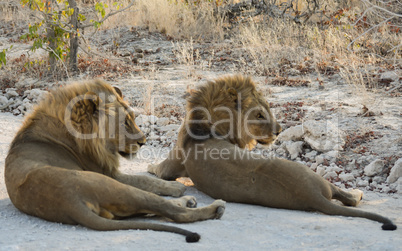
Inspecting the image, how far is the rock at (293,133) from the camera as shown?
265 inches

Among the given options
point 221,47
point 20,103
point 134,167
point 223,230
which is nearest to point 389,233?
point 223,230

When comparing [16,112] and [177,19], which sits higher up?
[177,19]

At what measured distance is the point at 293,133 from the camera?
6773 mm

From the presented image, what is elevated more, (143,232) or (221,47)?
(221,47)

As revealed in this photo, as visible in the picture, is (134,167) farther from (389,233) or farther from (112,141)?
(389,233)

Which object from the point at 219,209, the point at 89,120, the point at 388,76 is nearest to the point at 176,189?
the point at 219,209

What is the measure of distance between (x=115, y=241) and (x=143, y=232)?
273mm

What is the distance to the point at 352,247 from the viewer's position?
10.7ft

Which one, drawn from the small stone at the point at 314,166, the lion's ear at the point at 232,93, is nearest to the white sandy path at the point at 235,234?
the lion's ear at the point at 232,93

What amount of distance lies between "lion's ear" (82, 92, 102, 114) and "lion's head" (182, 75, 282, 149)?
3.86 feet

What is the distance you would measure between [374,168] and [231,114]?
6.27ft

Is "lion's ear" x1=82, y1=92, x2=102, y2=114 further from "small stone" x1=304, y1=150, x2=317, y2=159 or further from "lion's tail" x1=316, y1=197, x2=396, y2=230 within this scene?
"small stone" x1=304, y1=150, x2=317, y2=159

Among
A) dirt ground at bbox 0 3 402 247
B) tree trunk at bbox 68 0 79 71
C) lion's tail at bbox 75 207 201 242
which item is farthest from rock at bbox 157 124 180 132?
lion's tail at bbox 75 207 201 242

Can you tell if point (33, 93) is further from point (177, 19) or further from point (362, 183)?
point (362, 183)
